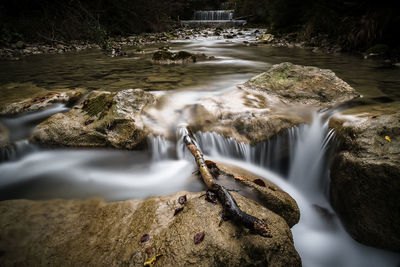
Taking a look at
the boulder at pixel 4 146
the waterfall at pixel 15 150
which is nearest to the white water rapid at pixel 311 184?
the waterfall at pixel 15 150

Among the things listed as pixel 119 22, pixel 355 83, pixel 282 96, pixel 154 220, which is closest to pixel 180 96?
pixel 282 96

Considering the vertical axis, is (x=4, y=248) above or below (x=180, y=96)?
below

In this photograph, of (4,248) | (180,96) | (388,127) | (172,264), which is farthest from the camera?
(180,96)

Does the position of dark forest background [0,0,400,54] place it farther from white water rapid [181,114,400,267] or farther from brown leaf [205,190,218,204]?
brown leaf [205,190,218,204]

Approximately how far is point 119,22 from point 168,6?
1078 cm

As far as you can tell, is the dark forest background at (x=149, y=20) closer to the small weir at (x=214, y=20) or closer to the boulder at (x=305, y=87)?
the boulder at (x=305, y=87)

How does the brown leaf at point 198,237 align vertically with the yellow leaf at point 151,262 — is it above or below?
above

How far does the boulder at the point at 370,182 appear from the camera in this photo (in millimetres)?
2133

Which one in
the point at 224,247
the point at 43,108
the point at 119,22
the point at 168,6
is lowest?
the point at 224,247

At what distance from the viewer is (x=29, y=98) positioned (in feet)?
13.9

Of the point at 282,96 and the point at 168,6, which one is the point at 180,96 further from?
the point at 168,6

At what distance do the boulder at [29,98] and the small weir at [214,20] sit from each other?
102 ft

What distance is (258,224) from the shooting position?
175cm

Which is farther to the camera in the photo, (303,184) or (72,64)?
(72,64)
